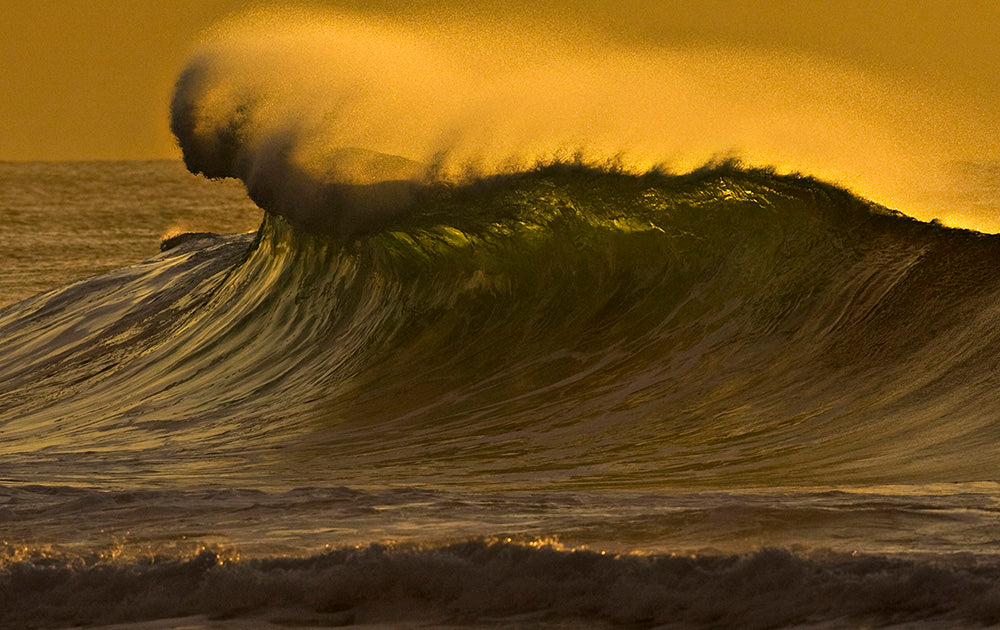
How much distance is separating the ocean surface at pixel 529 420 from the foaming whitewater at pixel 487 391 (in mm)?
23

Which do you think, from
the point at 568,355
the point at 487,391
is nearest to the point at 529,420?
the point at 487,391

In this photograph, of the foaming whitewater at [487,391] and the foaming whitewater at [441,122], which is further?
the foaming whitewater at [441,122]

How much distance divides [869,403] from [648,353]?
1.78 metres

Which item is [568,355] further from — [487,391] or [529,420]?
[529,420]

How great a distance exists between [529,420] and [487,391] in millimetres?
797

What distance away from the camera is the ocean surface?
4.63m

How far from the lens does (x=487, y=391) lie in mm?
8969

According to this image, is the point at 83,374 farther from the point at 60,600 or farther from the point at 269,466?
the point at 60,600

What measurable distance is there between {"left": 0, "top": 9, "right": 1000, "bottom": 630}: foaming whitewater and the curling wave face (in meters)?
0.03

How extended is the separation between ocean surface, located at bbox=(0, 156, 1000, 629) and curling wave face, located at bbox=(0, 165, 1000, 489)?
0.09 ft

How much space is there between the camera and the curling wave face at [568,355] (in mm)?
7352

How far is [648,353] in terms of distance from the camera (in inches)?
362

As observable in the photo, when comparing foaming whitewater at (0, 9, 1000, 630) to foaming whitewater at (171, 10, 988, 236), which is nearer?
foaming whitewater at (0, 9, 1000, 630)

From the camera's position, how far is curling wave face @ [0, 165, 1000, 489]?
735 cm
